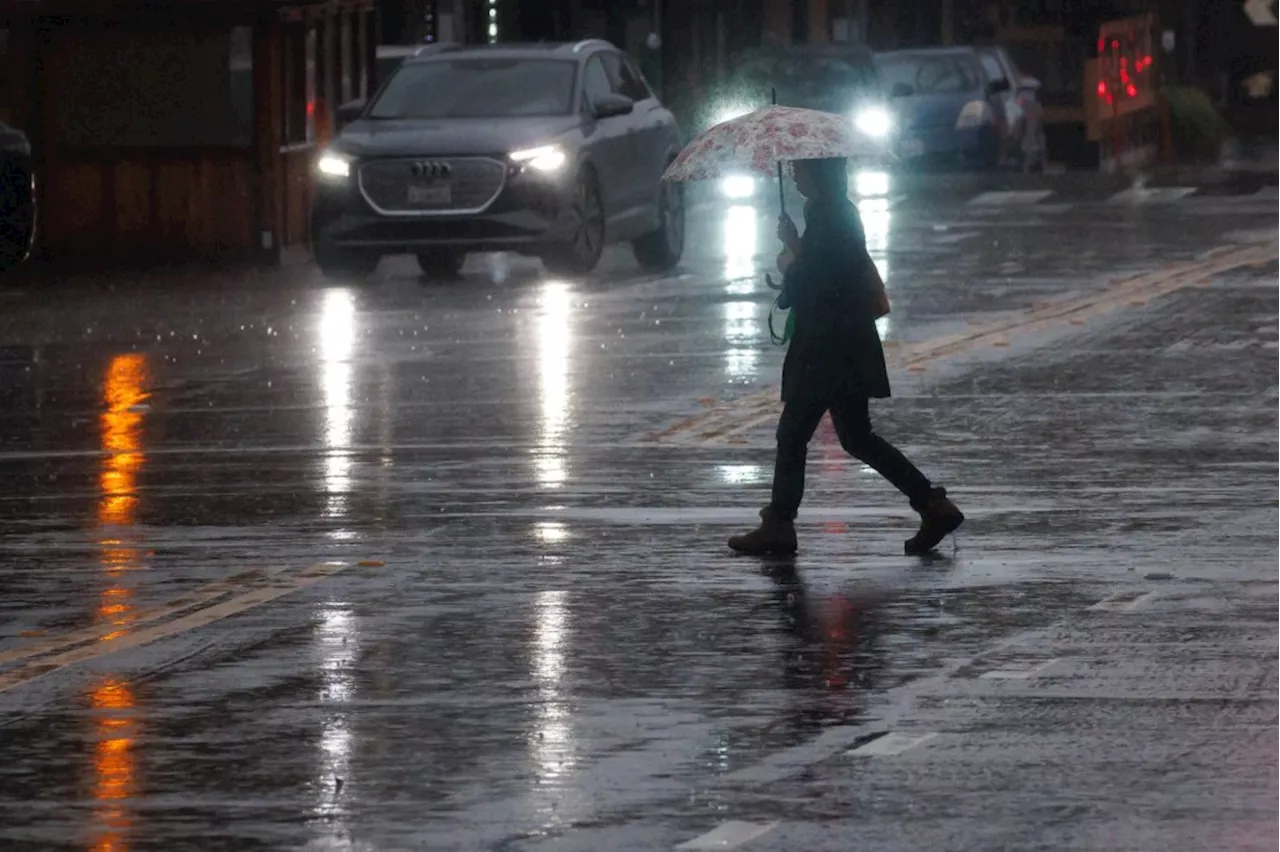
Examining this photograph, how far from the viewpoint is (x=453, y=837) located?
299 inches

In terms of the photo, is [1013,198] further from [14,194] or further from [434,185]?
[14,194]

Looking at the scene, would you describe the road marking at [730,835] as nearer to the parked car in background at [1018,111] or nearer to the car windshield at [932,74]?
the car windshield at [932,74]

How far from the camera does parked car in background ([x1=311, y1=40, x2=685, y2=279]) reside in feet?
84.3

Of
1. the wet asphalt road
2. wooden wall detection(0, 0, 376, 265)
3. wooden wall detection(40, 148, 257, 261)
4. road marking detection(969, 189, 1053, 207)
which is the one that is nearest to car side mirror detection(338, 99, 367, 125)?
wooden wall detection(0, 0, 376, 265)

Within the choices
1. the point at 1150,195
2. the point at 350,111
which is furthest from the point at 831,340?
the point at 1150,195

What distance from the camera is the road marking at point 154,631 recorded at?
9922 mm

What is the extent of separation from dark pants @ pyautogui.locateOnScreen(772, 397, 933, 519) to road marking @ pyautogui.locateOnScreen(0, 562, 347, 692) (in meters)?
1.54

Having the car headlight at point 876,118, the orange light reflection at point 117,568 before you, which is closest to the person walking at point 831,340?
the orange light reflection at point 117,568

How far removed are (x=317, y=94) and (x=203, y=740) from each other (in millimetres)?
21657

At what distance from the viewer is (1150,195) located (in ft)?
113

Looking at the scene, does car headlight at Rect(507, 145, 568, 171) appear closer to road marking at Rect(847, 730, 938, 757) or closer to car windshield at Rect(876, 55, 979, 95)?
car windshield at Rect(876, 55, 979, 95)

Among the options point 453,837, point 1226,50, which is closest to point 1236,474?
point 453,837

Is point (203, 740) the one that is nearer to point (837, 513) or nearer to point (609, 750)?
point (609, 750)

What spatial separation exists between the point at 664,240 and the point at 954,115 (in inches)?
551
